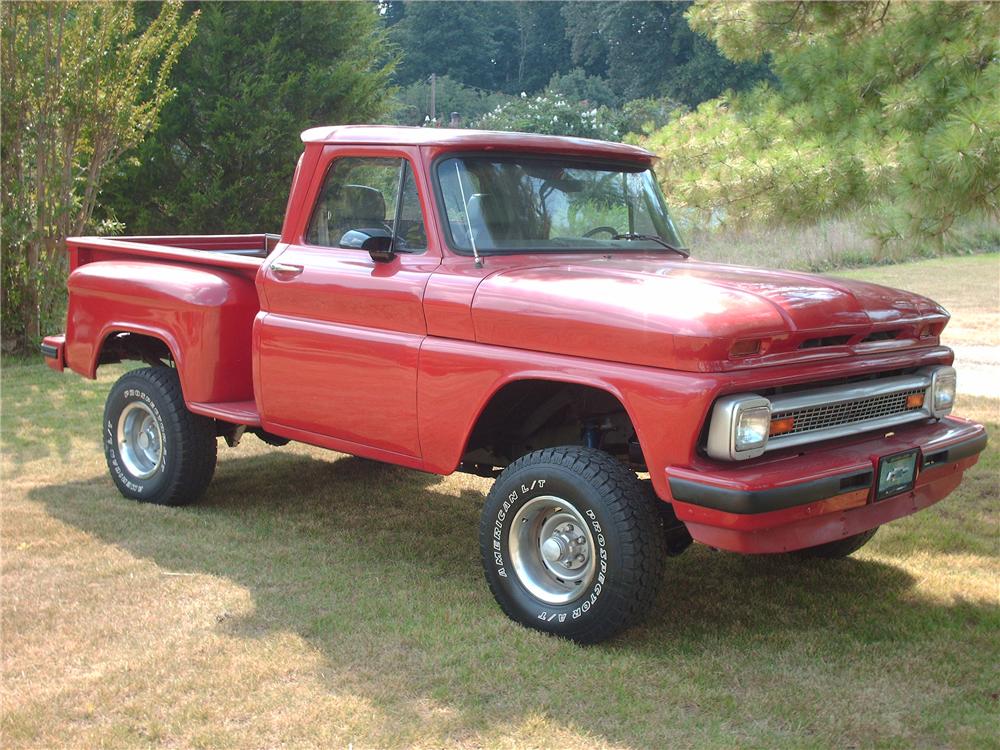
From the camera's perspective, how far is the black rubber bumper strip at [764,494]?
385 centimetres

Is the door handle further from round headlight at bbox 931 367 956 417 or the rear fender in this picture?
round headlight at bbox 931 367 956 417

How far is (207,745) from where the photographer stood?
11.9 ft

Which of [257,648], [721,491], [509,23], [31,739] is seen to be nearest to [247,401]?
[257,648]

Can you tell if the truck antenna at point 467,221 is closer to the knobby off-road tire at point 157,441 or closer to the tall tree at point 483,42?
the knobby off-road tire at point 157,441

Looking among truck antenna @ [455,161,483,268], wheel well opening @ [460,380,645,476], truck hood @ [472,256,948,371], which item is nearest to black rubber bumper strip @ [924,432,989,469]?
truck hood @ [472,256,948,371]

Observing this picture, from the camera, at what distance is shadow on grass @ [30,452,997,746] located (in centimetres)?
400

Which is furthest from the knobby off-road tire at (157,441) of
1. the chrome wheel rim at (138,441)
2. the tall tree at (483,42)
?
the tall tree at (483,42)

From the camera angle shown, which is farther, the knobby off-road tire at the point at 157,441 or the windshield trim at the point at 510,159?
the knobby off-road tire at the point at 157,441

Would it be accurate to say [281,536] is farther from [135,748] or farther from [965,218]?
[965,218]

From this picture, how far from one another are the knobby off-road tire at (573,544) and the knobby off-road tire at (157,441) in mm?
2181

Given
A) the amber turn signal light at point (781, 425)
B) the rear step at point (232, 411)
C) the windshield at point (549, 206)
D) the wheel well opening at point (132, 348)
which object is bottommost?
the rear step at point (232, 411)

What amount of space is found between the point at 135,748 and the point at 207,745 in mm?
229

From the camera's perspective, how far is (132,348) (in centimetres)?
675

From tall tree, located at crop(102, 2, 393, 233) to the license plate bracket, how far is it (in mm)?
12050
